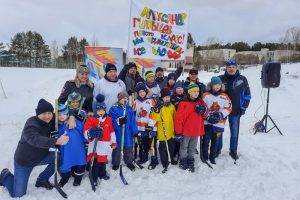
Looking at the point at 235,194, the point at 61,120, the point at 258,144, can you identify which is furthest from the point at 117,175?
the point at 258,144

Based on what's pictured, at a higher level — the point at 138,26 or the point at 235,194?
the point at 138,26

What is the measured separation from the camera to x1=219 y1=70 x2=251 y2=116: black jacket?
15.8 ft

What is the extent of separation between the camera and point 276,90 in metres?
15.2

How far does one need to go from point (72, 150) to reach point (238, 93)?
3.56 m

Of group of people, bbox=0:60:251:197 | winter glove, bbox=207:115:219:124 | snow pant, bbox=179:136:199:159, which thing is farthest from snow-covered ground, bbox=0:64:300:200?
winter glove, bbox=207:115:219:124

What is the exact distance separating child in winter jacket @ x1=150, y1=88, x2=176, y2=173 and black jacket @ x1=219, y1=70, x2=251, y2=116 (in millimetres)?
1382

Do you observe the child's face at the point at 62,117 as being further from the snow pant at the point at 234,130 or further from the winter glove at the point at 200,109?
the snow pant at the point at 234,130

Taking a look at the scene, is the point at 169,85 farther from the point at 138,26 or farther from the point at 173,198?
the point at 173,198

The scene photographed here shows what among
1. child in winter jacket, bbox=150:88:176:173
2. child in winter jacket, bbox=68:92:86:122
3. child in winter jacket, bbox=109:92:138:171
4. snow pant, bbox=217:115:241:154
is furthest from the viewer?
snow pant, bbox=217:115:241:154

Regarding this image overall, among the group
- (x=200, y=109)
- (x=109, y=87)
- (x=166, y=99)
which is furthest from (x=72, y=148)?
(x=200, y=109)

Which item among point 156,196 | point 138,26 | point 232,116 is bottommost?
point 156,196

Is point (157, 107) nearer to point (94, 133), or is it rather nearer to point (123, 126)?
point (123, 126)

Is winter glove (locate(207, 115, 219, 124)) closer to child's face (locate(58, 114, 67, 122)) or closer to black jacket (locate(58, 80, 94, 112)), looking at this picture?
black jacket (locate(58, 80, 94, 112))

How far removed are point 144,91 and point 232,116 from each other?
6.74 feet
